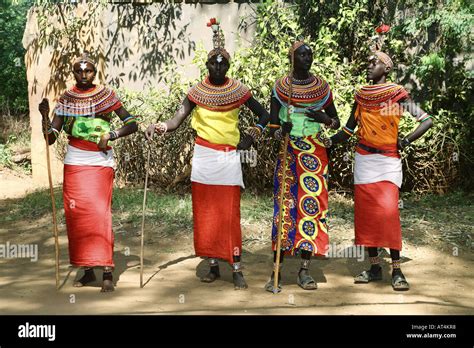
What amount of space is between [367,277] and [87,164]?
2.48 metres

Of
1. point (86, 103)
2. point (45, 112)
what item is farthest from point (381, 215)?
point (45, 112)

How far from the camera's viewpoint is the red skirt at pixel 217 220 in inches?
220

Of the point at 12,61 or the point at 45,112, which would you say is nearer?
the point at 45,112

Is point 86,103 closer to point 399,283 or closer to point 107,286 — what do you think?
point 107,286

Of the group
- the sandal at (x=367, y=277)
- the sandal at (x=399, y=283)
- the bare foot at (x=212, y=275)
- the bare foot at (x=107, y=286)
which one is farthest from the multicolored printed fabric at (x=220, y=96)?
the sandal at (x=399, y=283)

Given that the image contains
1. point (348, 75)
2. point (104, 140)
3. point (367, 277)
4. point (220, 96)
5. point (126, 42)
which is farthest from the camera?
point (126, 42)

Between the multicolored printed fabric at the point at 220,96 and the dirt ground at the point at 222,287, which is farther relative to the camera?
the multicolored printed fabric at the point at 220,96

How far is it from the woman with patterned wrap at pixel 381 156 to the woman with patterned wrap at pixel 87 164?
74.3 inches

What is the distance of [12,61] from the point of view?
16.6m

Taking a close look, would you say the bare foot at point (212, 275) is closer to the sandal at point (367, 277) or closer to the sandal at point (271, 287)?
the sandal at point (271, 287)

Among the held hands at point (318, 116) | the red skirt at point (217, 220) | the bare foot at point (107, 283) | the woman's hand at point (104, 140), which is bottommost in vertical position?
the bare foot at point (107, 283)

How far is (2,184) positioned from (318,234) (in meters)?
7.59

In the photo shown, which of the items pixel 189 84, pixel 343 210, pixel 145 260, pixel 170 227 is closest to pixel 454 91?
pixel 343 210

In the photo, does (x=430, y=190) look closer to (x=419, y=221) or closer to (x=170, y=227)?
(x=419, y=221)
